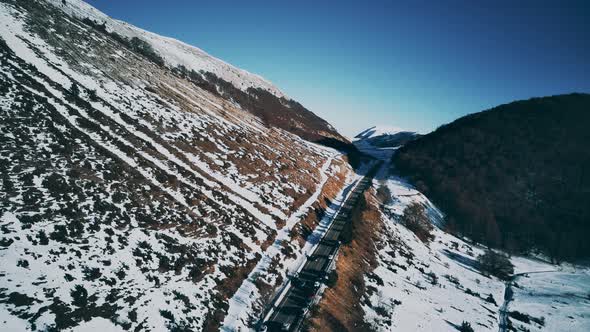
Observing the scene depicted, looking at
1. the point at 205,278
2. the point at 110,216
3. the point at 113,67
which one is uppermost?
the point at 113,67

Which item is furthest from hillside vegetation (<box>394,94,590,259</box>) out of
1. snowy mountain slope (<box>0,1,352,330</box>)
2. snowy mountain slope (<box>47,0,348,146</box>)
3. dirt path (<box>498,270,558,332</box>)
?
snowy mountain slope (<box>0,1,352,330</box>)

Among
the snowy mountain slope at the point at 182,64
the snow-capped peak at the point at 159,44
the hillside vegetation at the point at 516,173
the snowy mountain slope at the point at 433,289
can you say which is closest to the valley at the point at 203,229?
the snowy mountain slope at the point at 433,289

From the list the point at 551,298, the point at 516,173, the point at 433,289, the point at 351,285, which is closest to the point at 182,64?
the point at 351,285

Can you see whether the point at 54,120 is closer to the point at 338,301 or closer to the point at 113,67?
the point at 113,67

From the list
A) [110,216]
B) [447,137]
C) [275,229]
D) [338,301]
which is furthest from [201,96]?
[447,137]

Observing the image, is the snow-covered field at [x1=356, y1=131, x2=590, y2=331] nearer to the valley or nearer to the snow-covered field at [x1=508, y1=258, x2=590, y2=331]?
the snow-covered field at [x1=508, y1=258, x2=590, y2=331]

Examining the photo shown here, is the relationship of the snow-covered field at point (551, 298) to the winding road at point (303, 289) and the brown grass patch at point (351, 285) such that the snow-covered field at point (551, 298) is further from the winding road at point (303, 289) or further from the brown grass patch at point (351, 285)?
the winding road at point (303, 289)
